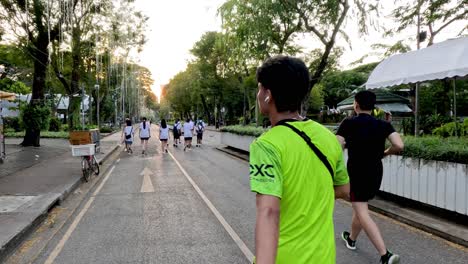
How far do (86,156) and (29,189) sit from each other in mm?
2335

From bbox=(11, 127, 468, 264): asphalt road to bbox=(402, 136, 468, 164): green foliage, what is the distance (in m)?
1.25

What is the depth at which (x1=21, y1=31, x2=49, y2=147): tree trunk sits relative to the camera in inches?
841

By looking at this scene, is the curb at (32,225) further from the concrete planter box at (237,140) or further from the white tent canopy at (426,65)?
the concrete planter box at (237,140)

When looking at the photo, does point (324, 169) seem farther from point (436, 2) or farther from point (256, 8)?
point (436, 2)

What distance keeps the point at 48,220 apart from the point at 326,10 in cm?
1252

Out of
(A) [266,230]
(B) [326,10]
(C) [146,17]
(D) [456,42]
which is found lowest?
(A) [266,230]

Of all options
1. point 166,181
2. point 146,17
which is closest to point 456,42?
point 166,181

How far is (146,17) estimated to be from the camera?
3578 centimetres

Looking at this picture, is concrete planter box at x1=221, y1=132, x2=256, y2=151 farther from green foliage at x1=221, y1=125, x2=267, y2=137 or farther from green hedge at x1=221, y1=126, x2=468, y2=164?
green hedge at x1=221, y1=126, x2=468, y2=164

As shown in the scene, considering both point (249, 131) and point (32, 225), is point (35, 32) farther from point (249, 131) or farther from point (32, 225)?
point (32, 225)

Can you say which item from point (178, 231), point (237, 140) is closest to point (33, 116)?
point (237, 140)

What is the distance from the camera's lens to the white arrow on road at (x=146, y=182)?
10.1 meters

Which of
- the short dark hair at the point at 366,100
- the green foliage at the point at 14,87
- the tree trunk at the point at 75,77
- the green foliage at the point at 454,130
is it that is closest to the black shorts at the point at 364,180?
the short dark hair at the point at 366,100

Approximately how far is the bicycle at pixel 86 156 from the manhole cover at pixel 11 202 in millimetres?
2680
